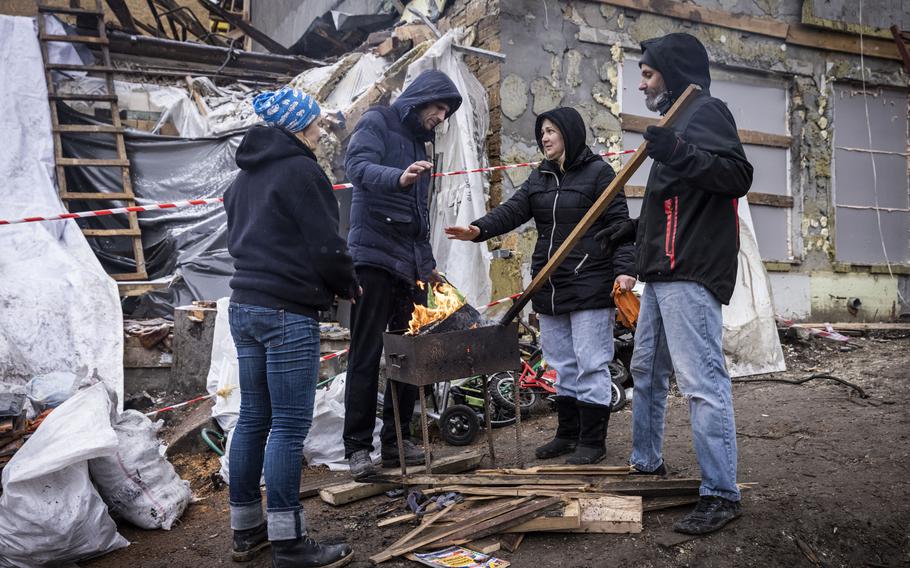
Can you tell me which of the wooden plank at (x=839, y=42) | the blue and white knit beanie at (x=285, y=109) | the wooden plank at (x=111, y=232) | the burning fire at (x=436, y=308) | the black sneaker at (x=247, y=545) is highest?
the wooden plank at (x=839, y=42)

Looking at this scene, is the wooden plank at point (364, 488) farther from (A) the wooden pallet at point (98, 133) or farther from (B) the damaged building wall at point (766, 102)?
(A) the wooden pallet at point (98, 133)

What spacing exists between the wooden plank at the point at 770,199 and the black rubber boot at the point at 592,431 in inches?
212

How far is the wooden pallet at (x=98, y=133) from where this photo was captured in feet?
24.6

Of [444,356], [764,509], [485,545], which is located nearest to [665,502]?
[764,509]

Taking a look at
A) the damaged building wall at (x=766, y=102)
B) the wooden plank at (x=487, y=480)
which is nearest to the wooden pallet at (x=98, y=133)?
the damaged building wall at (x=766, y=102)

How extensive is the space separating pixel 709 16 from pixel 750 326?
151 inches

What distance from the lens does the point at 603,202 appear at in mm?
3605

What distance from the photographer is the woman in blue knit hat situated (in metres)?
2.98

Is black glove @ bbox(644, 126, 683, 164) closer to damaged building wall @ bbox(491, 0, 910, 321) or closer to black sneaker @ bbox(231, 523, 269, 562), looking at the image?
black sneaker @ bbox(231, 523, 269, 562)

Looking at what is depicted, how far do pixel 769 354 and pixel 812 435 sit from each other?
2.56 metres

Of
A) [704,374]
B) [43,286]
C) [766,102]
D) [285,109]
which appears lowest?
[704,374]

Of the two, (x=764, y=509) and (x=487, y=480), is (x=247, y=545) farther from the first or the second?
(x=764, y=509)

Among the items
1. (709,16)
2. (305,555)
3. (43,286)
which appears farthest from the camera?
(709,16)

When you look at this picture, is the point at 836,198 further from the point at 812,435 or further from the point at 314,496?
the point at 314,496
